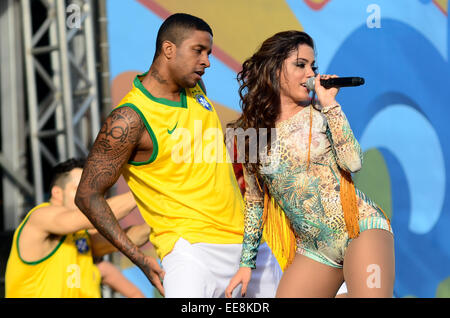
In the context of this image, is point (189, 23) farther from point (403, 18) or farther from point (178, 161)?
point (403, 18)

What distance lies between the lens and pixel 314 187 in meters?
2.52

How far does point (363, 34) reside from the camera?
5645 millimetres

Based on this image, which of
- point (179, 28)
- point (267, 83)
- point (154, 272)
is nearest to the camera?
point (154, 272)

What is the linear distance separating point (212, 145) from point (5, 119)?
10.8 feet

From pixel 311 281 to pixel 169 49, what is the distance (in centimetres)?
126

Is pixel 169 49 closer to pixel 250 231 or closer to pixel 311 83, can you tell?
pixel 311 83

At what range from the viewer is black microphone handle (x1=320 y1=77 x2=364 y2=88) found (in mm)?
2291

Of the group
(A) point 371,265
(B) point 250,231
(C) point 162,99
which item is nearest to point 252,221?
(B) point 250,231

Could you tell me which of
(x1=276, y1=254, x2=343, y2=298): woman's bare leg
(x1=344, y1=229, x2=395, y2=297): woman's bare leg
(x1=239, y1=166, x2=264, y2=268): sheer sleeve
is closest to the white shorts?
(x1=239, y1=166, x2=264, y2=268): sheer sleeve

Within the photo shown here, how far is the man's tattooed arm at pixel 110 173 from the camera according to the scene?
2.64m

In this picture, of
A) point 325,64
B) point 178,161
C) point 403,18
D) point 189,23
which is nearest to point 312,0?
point 325,64

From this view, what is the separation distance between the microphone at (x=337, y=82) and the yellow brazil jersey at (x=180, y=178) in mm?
584

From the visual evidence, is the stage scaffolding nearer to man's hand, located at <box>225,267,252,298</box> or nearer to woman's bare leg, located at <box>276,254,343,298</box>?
man's hand, located at <box>225,267,252,298</box>
